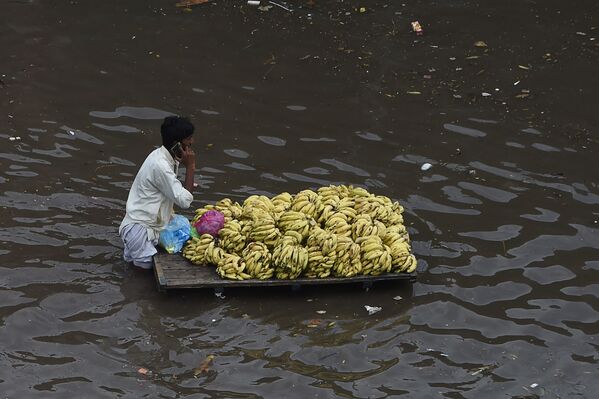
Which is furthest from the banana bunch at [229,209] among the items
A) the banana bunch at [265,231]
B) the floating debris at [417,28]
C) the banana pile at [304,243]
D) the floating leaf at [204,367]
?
the floating debris at [417,28]

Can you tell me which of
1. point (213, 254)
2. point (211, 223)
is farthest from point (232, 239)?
point (211, 223)

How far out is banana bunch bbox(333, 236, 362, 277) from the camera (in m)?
7.83

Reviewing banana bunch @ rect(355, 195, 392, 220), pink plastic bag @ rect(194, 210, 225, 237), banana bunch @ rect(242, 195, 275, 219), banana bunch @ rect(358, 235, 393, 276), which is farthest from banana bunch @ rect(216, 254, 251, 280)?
banana bunch @ rect(355, 195, 392, 220)

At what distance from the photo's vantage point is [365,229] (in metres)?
8.06

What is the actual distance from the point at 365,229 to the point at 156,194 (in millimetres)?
1778

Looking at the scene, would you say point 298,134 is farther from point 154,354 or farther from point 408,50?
point 154,354

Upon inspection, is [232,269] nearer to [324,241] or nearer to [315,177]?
[324,241]

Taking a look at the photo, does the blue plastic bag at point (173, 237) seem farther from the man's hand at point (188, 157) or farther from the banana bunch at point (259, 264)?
the banana bunch at point (259, 264)

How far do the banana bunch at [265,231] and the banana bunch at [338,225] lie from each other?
17.6 inches

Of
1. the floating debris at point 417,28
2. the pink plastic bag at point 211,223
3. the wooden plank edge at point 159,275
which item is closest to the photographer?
the wooden plank edge at point 159,275

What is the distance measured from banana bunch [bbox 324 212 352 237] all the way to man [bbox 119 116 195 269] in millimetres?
1182

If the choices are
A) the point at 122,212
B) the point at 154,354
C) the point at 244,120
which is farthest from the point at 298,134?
the point at 154,354

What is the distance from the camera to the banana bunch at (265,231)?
25.9ft

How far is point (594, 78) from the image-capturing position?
11711 mm
